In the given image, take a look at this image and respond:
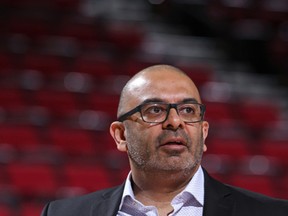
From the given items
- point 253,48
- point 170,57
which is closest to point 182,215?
point 170,57

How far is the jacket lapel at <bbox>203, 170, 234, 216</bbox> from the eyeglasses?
16cm

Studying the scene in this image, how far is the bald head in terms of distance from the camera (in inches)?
66.7

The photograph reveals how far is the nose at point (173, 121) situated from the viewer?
163 cm

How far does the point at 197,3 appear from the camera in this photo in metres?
6.39

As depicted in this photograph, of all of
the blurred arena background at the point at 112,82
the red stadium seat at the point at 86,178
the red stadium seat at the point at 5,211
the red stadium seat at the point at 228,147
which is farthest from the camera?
the red stadium seat at the point at 228,147

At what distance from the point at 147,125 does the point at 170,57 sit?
14.0 feet

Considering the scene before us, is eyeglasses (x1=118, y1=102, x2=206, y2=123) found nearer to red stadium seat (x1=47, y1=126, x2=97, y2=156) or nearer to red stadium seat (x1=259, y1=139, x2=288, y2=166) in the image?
red stadium seat (x1=47, y1=126, x2=97, y2=156)

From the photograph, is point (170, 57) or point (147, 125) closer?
point (147, 125)

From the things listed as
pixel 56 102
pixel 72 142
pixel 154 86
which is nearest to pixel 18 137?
pixel 72 142

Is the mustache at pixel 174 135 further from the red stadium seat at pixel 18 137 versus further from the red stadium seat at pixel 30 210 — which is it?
the red stadium seat at pixel 18 137

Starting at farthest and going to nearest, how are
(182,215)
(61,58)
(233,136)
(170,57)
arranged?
(170,57), (61,58), (233,136), (182,215)

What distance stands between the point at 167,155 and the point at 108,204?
0.68 feet

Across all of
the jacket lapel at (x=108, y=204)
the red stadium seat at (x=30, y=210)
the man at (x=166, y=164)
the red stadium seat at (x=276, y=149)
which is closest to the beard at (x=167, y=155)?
the man at (x=166, y=164)

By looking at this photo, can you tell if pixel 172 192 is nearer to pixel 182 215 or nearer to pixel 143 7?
pixel 182 215
